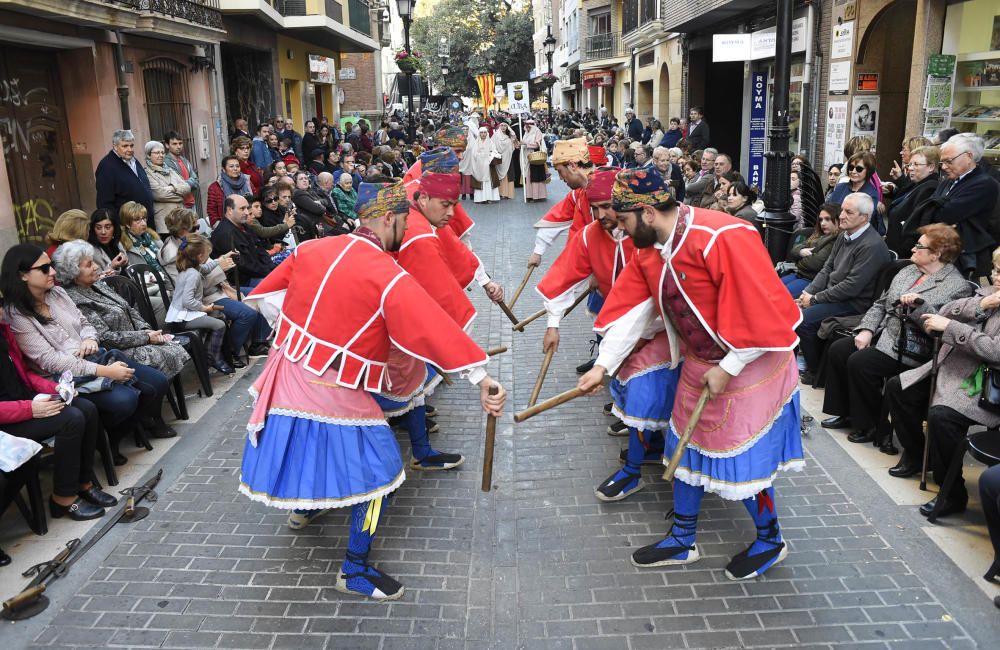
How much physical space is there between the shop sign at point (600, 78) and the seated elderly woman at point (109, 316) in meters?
42.3

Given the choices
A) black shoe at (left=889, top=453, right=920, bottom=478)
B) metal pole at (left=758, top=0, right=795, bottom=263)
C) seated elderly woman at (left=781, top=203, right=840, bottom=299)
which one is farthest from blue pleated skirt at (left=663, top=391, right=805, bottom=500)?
metal pole at (left=758, top=0, right=795, bottom=263)

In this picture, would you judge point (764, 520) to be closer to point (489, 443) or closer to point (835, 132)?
point (489, 443)

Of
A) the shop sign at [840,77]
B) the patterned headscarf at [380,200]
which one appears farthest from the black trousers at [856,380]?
the shop sign at [840,77]

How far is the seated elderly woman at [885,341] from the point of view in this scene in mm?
5293

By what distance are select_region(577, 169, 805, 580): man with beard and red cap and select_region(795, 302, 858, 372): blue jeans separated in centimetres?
268

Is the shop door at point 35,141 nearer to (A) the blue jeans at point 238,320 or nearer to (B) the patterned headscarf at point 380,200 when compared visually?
(A) the blue jeans at point 238,320

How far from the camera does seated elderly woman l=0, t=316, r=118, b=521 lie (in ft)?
15.3

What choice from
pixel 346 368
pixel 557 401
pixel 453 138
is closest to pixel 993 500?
pixel 557 401

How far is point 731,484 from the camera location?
3.95 m

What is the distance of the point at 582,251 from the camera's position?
5.46 meters

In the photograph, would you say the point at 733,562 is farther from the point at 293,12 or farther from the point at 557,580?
the point at 293,12

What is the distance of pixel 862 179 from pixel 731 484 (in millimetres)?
5089

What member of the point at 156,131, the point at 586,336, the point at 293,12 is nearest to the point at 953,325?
the point at 586,336

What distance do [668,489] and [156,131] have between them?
12846 millimetres
